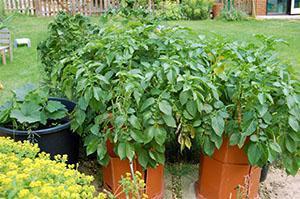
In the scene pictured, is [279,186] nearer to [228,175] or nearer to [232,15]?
[228,175]

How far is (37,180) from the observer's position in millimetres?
1496

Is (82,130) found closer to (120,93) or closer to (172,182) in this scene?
(120,93)

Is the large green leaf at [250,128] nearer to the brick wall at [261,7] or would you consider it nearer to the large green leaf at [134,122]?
the large green leaf at [134,122]

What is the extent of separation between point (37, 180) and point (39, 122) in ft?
4.26

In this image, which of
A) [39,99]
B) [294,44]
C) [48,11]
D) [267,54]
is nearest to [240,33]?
[294,44]

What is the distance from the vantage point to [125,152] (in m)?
2.34

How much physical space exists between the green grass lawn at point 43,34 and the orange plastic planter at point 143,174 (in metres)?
2.42

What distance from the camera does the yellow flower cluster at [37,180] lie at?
4.59ft

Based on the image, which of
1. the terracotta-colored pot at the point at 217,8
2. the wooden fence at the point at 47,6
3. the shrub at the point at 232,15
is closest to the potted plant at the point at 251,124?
the shrub at the point at 232,15

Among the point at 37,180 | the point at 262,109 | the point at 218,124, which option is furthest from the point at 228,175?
the point at 37,180

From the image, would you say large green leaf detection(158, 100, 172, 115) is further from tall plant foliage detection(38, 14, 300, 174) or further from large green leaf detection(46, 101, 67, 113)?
large green leaf detection(46, 101, 67, 113)

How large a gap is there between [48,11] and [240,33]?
18.3ft

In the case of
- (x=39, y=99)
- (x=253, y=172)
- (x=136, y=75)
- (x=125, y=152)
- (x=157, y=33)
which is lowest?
(x=253, y=172)

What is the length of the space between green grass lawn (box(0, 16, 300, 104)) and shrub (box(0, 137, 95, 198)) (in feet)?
10.4
